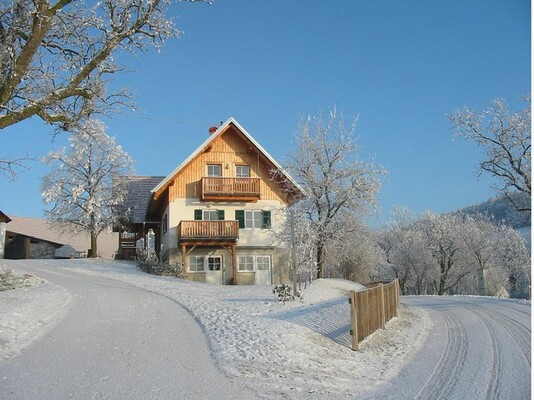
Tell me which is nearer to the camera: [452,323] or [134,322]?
[134,322]

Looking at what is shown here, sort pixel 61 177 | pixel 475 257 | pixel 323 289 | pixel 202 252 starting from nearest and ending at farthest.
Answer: pixel 323 289
pixel 202 252
pixel 61 177
pixel 475 257

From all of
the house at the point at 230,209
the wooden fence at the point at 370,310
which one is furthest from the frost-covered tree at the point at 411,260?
the wooden fence at the point at 370,310

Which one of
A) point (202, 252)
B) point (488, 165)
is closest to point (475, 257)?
point (488, 165)

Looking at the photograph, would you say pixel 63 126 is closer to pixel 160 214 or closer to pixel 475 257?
pixel 160 214

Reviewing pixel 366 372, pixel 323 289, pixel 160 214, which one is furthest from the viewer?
pixel 160 214

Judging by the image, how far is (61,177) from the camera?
40.6 meters

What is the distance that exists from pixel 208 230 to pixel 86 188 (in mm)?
15788

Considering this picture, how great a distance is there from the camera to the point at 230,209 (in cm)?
3130

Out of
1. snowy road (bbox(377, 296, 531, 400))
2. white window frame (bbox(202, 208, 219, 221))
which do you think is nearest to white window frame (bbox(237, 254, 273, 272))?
white window frame (bbox(202, 208, 219, 221))

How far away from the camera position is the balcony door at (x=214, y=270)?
99.8 feet

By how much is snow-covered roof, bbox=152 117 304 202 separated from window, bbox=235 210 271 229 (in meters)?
2.97

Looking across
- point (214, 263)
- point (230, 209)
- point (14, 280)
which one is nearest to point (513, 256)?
point (230, 209)

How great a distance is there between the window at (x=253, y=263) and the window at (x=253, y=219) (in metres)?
1.97

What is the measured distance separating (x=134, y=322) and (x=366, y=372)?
20.3 feet
